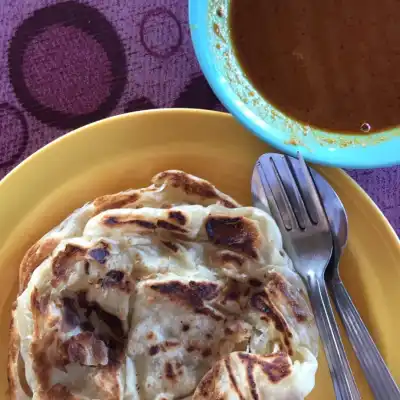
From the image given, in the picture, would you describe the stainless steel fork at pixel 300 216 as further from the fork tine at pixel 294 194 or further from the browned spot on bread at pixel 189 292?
the browned spot on bread at pixel 189 292

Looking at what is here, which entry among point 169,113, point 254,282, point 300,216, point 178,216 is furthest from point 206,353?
point 169,113

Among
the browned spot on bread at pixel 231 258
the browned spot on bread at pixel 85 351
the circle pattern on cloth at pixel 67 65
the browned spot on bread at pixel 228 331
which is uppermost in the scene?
the circle pattern on cloth at pixel 67 65

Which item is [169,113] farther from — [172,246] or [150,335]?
[150,335]

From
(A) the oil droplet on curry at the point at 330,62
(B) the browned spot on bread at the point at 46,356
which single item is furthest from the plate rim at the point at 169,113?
(B) the browned spot on bread at the point at 46,356

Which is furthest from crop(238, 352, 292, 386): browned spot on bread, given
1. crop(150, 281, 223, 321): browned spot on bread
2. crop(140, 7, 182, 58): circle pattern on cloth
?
crop(140, 7, 182, 58): circle pattern on cloth

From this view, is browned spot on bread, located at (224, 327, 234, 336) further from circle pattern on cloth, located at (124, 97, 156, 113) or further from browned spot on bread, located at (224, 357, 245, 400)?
circle pattern on cloth, located at (124, 97, 156, 113)
